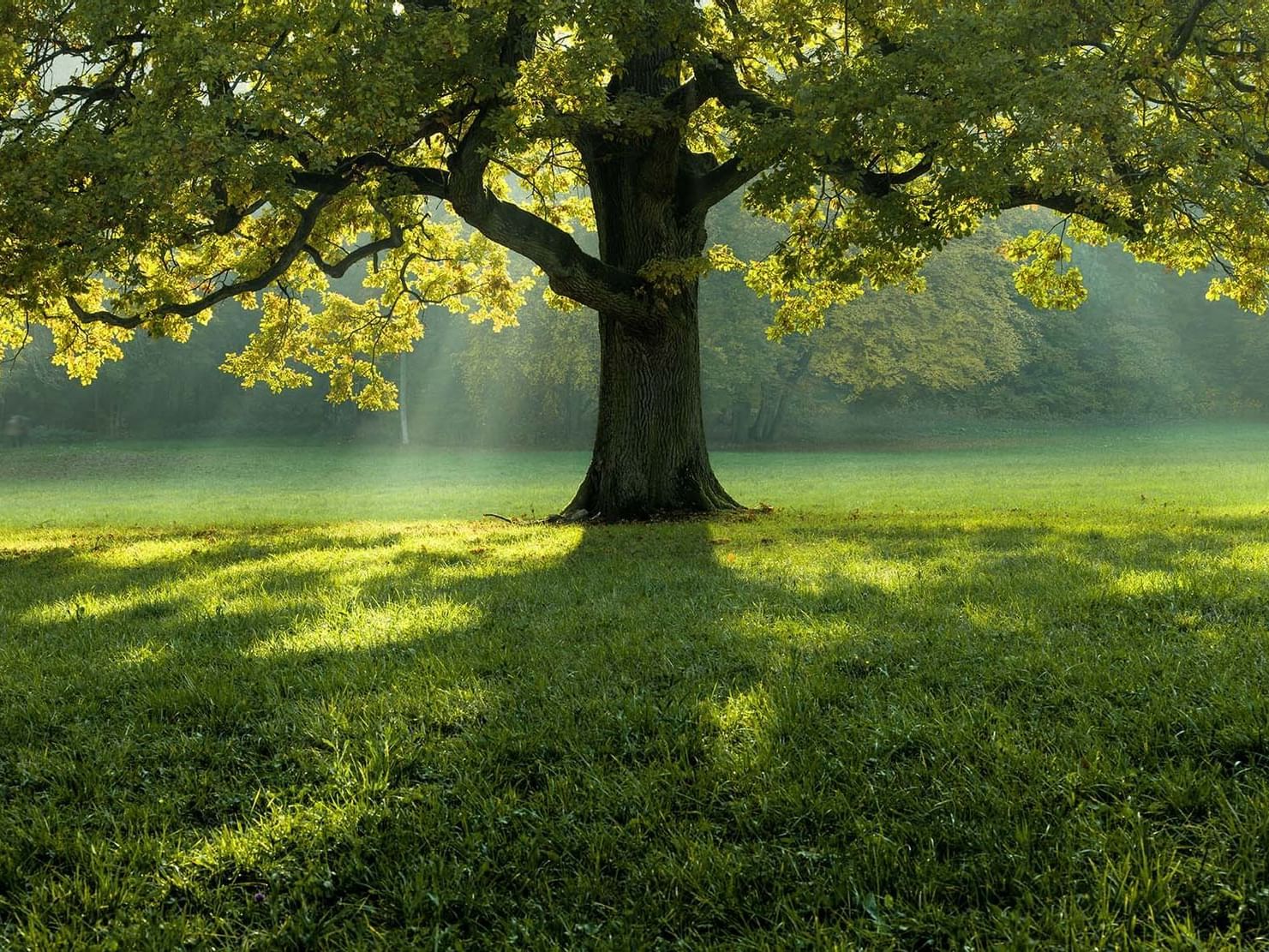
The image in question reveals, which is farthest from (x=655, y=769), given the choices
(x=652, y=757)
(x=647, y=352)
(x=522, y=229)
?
(x=647, y=352)

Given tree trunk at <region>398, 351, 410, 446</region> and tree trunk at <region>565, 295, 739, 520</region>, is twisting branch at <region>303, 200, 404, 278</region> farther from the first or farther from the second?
tree trunk at <region>398, 351, 410, 446</region>

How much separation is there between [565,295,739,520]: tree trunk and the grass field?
590 centimetres

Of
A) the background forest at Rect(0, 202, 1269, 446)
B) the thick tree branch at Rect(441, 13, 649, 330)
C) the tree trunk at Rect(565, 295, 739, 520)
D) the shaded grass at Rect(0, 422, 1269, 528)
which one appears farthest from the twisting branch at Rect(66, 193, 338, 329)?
the background forest at Rect(0, 202, 1269, 446)

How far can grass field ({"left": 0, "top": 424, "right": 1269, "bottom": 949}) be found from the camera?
2.98 metres

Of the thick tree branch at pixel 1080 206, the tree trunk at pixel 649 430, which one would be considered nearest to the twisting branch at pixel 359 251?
the tree trunk at pixel 649 430

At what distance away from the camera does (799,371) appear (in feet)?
153

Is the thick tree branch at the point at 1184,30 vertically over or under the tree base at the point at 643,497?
over

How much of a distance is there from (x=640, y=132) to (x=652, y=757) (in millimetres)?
10213

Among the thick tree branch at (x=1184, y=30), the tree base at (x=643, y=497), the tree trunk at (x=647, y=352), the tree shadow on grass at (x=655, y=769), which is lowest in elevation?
the tree shadow on grass at (x=655, y=769)

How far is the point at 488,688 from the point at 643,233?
36.0ft

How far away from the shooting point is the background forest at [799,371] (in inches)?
1688

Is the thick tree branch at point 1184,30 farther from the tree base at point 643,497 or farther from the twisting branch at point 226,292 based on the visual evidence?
the twisting branch at point 226,292

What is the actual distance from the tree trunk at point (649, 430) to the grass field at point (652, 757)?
5895mm

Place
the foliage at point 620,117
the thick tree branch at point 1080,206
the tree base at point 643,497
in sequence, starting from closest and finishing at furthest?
the foliage at point 620,117 → the thick tree branch at point 1080,206 → the tree base at point 643,497
